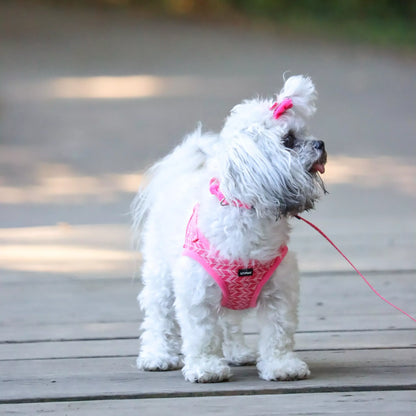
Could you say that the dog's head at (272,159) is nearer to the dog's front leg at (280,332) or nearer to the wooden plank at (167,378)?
the dog's front leg at (280,332)

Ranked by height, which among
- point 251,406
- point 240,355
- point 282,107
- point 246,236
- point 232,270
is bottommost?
point 251,406

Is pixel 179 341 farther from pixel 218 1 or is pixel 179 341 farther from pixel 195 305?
pixel 218 1

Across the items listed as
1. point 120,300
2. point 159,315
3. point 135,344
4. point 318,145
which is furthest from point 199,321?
point 120,300

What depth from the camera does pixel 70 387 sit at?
10.0 ft

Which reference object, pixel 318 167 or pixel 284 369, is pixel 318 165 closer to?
pixel 318 167

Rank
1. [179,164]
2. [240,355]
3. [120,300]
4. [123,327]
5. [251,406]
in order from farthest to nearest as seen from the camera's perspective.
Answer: [120,300] < [123,327] < [179,164] < [240,355] < [251,406]

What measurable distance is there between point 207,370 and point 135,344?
0.63 metres

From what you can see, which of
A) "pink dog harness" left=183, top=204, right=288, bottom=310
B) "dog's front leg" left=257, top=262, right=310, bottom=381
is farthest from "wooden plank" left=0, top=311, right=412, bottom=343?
"pink dog harness" left=183, top=204, right=288, bottom=310

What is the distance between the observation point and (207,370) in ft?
10.1

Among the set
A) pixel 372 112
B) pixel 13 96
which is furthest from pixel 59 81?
pixel 372 112

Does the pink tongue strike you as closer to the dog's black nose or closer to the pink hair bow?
the dog's black nose

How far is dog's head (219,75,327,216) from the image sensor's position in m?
2.85

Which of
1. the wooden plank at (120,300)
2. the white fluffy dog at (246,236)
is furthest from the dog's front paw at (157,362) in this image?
the wooden plank at (120,300)

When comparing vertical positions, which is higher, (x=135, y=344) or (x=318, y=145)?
(x=318, y=145)
